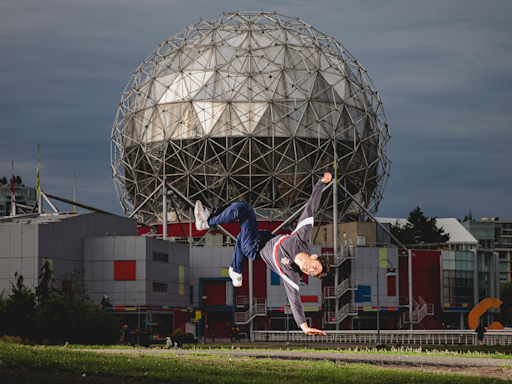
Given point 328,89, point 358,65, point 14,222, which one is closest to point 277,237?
point 14,222

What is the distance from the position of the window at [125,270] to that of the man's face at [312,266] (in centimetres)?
3235

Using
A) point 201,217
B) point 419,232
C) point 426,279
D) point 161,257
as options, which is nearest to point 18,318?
point 201,217

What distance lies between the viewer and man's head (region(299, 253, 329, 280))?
19.2 metres

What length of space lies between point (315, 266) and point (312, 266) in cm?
10

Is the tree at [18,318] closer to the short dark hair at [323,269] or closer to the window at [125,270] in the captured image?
the short dark hair at [323,269]

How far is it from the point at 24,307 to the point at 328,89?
39393 mm

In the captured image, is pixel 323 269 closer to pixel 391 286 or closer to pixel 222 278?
pixel 222 278

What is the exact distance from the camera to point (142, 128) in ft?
218

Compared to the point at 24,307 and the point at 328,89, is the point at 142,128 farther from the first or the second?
the point at 24,307

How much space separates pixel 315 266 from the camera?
19188 millimetres

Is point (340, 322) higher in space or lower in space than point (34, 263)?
lower

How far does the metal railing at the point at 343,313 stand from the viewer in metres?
58.6

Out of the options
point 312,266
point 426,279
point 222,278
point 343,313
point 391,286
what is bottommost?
point 343,313

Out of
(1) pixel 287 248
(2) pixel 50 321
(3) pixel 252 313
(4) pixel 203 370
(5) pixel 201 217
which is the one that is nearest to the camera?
(1) pixel 287 248
